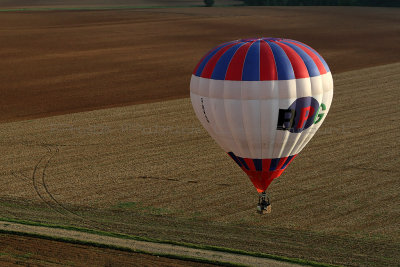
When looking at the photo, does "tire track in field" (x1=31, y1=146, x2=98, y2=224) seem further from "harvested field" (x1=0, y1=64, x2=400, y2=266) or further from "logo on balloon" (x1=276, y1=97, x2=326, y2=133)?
"logo on balloon" (x1=276, y1=97, x2=326, y2=133)

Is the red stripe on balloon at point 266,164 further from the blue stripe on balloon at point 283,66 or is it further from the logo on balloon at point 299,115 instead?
the blue stripe on balloon at point 283,66

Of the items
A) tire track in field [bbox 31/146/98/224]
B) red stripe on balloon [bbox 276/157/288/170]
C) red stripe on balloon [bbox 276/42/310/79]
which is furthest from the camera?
tire track in field [bbox 31/146/98/224]

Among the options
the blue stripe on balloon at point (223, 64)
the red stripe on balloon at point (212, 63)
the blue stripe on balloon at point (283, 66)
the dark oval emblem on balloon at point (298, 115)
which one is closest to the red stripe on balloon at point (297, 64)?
the blue stripe on balloon at point (283, 66)

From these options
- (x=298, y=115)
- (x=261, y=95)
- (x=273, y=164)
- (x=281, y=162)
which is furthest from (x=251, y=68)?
(x=281, y=162)

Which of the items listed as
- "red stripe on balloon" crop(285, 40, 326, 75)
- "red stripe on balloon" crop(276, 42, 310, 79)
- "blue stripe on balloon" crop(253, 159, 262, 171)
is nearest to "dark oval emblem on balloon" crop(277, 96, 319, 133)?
"red stripe on balloon" crop(276, 42, 310, 79)

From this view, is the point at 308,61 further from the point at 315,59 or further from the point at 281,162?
the point at 281,162

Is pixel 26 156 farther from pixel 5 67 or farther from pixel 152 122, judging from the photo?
pixel 5 67
